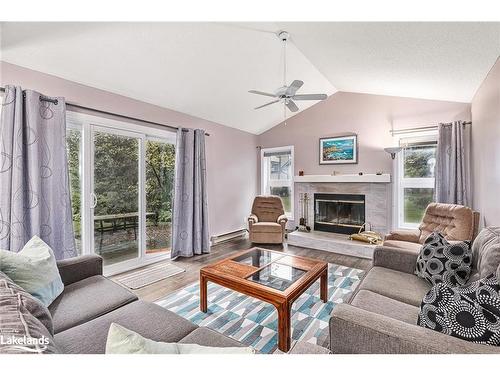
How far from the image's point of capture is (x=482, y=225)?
2.92 meters

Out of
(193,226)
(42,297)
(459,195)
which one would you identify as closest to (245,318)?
(42,297)

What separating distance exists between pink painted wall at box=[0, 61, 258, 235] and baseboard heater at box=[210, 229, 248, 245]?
0.28ft

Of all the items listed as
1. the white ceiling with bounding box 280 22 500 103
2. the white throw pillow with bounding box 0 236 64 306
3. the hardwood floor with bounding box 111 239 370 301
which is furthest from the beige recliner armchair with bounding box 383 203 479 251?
the white throw pillow with bounding box 0 236 64 306

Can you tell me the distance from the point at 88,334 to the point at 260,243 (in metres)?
3.43

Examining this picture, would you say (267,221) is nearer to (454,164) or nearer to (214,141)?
(214,141)

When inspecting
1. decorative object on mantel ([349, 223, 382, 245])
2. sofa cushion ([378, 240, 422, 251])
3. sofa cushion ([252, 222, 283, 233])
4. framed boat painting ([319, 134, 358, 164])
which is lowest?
decorative object on mantel ([349, 223, 382, 245])

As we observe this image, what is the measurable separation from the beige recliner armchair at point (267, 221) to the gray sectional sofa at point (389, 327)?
2626 mm

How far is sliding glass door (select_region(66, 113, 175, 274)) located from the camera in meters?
2.83

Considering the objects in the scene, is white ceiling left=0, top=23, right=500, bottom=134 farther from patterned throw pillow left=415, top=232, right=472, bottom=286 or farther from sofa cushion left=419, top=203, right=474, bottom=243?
patterned throw pillow left=415, top=232, right=472, bottom=286

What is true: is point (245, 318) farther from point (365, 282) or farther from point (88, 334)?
point (88, 334)

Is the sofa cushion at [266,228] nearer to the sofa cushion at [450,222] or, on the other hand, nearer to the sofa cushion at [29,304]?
the sofa cushion at [450,222]

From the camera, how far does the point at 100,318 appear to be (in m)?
1.34

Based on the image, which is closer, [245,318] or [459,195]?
[245,318]

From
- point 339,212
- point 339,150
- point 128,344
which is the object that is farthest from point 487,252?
point 339,150
